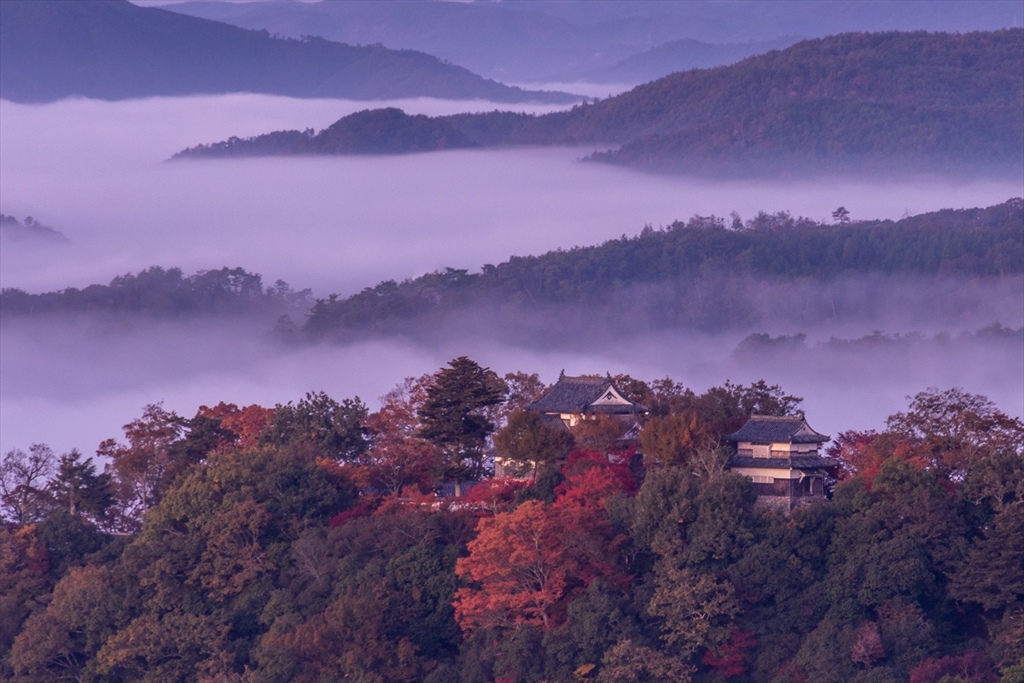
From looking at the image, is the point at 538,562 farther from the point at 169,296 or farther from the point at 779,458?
the point at 169,296

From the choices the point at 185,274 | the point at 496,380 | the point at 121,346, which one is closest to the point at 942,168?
the point at 185,274

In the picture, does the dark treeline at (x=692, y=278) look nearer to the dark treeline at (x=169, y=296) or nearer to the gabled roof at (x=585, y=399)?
the dark treeline at (x=169, y=296)

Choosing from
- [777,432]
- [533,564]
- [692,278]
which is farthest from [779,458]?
[692,278]

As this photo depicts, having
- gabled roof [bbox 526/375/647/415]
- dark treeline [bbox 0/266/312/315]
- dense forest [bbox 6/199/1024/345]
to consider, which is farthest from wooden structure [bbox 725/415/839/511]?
dark treeline [bbox 0/266/312/315]

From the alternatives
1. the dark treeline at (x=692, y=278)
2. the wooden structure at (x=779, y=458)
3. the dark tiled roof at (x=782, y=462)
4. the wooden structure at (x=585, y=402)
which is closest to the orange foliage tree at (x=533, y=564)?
the dark tiled roof at (x=782, y=462)

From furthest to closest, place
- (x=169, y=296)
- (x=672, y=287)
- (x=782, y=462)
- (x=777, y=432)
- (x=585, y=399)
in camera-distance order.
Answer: (x=169, y=296) → (x=672, y=287) → (x=585, y=399) → (x=777, y=432) → (x=782, y=462)

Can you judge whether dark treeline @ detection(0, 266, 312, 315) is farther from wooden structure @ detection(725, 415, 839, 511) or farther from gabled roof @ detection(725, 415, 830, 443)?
wooden structure @ detection(725, 415, 839, 511)
